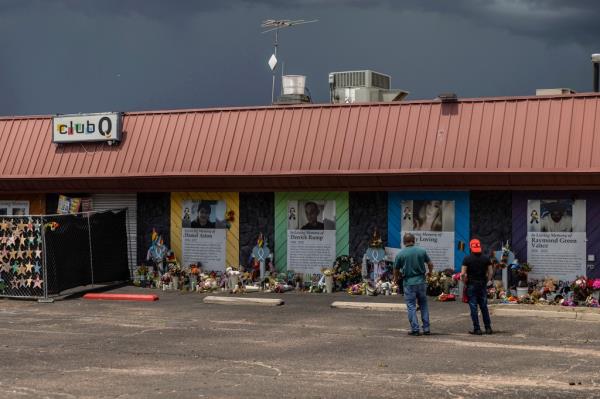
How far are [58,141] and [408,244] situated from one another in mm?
15941

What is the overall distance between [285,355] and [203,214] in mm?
13655

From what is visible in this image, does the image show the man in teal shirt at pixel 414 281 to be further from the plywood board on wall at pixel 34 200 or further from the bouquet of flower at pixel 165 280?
the plywood board on wall at pixel 34 200

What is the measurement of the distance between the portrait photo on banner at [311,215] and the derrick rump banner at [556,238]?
5.68 m

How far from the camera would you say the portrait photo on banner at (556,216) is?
79.7ft

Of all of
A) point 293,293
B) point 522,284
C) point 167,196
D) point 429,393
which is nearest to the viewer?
point 429,393

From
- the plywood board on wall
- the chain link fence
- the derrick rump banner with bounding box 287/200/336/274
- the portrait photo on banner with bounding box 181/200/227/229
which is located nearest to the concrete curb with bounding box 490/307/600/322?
the derrick rump banner with bounding box 287/200/336/274

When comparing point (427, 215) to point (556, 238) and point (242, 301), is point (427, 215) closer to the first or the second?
point (556, 238)

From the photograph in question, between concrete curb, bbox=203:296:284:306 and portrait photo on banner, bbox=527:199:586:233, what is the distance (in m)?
6.99

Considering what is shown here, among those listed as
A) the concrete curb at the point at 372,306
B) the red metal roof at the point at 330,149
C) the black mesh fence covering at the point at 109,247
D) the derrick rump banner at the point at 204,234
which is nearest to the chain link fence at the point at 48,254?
the black mesh fence covering at the point at 109,247

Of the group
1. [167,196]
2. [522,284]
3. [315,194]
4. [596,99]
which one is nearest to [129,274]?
[167,196]

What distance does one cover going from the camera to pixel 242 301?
24.1 meters

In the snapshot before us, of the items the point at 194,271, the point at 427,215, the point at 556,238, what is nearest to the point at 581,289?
the point at 556,238

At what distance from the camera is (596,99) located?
24.3 meters

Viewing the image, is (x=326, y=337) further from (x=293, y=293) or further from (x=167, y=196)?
(x=167, y=196)
